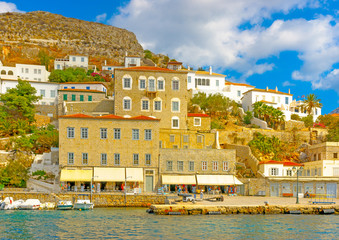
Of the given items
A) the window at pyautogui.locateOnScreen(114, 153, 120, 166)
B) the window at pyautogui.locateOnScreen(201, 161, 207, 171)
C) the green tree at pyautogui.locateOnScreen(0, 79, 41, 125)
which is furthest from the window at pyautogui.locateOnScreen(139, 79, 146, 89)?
the green tree at pyautogui.locateOnScreen(0, 79, 41, 125)

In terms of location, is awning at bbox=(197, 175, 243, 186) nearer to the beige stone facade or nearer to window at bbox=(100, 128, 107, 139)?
the beige stone facade

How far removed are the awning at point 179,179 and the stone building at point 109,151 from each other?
137cm

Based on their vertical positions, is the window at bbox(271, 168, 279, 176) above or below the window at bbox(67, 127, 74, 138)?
below

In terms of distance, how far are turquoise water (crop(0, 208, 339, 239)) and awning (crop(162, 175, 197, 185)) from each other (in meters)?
10.9

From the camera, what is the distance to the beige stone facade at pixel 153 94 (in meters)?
61.8

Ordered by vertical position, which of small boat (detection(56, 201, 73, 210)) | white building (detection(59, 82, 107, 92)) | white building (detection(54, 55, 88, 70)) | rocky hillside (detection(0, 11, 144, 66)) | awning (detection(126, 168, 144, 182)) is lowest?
small boat (detection(56, 201, 73, 210))

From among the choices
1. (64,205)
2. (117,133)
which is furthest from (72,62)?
(64,205)

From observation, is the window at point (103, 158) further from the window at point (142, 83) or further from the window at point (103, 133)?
the window at point (142, 83)

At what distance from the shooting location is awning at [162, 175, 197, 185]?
52.7m

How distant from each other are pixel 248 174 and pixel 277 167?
3935 millimetres

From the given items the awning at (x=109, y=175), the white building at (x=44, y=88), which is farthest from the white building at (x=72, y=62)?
the awning at (x=109, y=175)

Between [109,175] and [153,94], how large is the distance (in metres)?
15.9

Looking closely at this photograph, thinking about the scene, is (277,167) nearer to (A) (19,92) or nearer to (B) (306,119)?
(B) (306,119)

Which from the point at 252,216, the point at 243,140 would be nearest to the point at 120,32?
the point at 243,140
